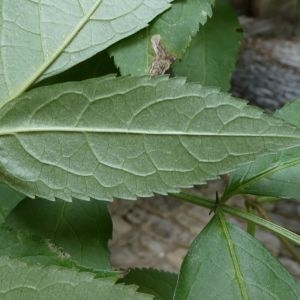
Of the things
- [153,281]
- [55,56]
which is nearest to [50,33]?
[55,56]

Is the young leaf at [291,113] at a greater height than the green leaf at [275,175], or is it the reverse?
the young leaf at [291,113]

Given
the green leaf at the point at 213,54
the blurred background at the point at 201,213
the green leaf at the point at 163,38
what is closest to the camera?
the green leaf at the point at 163,38

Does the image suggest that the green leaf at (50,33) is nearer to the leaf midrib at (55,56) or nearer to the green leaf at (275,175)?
the leaf midrib at (55,56)

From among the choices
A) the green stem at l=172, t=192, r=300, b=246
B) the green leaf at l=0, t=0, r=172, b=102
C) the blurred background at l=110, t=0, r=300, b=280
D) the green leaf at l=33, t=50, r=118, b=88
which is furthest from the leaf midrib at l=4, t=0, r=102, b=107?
the blurred background at l=110, t=0, r=300, b=280

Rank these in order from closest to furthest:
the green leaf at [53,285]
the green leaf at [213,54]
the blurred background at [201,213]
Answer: the green leaf at [53,285] < the green leaf at [213,54] < the blurred background at [201,213]

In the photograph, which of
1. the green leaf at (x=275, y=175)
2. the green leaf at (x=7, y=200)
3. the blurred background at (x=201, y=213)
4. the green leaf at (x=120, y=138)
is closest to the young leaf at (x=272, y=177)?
the green leaf at (x=275, y=175)

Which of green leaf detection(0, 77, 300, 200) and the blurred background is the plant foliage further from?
the blurred background

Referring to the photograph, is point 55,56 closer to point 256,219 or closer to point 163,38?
point 163,38
